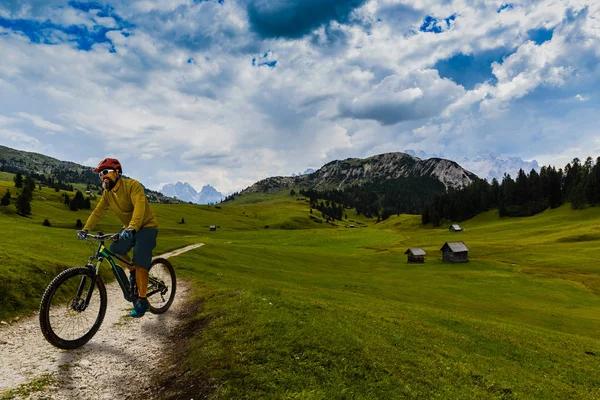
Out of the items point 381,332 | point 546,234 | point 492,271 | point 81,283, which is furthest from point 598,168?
point 81,283

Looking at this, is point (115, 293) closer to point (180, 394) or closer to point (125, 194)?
point (125, 194)

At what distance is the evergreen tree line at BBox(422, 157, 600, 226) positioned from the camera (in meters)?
148

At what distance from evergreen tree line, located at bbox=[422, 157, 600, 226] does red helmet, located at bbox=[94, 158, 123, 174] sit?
640 feet

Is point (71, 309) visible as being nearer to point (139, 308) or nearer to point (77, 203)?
point (139, 308)

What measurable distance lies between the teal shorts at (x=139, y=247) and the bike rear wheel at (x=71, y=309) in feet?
4.24

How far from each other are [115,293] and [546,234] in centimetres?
13928

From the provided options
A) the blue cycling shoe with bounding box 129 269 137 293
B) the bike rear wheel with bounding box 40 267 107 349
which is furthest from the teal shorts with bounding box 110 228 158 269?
the bike rear wheel with bounding box 40 267 107 349

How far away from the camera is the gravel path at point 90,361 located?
23.1 ft

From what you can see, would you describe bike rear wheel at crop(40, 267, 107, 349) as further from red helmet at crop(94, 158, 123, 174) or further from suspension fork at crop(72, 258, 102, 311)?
red helmet at crop(94, 158, 123, 174)

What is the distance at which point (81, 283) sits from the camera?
30.4 feet

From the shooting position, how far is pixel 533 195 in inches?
7047

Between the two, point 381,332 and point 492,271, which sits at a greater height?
point 381,332

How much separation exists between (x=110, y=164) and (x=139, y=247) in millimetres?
3068

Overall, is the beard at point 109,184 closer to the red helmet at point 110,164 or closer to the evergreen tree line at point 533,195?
the red helmet at point 110,164
